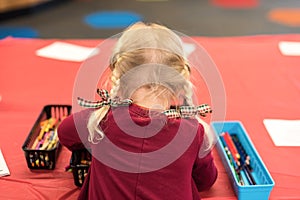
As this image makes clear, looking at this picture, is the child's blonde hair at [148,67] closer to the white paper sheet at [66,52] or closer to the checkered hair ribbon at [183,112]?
the checkered hair ribbon at [183,112]

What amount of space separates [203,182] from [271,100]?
0.54 m

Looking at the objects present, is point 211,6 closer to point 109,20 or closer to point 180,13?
point 180,13

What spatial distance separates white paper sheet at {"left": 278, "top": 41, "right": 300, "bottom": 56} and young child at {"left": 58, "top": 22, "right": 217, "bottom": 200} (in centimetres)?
99

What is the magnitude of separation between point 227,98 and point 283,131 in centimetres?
23

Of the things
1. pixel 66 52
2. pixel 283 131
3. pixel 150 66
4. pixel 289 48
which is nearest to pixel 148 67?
pixel 150 66

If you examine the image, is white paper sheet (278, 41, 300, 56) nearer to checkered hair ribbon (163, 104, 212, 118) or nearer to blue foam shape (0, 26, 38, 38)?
checkered hair ribbon (163, 104, 212, 118)

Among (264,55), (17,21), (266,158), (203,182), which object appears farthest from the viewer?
(17,21)

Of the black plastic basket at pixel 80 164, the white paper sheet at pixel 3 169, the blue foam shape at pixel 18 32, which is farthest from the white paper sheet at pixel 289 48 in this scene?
the blue foam shape at pixel 18 32

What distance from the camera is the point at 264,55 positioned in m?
1.67

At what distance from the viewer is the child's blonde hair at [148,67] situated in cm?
78

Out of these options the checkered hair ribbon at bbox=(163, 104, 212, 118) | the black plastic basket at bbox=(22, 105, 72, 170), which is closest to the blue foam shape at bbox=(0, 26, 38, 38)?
the black plastic basket at bbox=(22, 105, 72, 170)

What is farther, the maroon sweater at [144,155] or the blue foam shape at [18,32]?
the blue foam shape at [18,32]

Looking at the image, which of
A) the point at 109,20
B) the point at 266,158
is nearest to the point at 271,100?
the point at 266,158

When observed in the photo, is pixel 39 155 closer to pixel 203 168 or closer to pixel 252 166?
pixel 203 168
